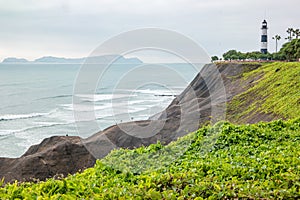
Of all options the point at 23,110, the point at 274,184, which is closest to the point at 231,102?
the point at 274,184

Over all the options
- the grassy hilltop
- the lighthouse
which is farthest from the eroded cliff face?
the lighthouse

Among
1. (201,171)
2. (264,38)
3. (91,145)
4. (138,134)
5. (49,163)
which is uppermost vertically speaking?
(264,38)

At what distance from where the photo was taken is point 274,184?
576 centimetres

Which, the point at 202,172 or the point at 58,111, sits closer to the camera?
the point at 202,172

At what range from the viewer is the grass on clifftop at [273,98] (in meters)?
22.5

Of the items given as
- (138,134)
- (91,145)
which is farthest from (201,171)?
(91,145)

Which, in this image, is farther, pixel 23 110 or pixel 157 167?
pixel 23 110

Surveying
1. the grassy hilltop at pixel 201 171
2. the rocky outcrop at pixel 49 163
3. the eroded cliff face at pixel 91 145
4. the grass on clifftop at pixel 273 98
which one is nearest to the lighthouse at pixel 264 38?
the grass on clifftop at pixel 273 98

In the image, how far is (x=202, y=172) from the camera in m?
6.75

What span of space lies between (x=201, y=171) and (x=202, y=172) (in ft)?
0.28

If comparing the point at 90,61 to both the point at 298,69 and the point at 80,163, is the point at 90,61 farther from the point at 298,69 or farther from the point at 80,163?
the point at 298,69

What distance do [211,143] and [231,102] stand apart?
22.2 metres

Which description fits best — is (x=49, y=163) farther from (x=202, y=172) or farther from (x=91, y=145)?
(x=202, y=172)

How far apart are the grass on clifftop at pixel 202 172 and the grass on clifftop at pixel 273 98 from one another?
33.7ft
